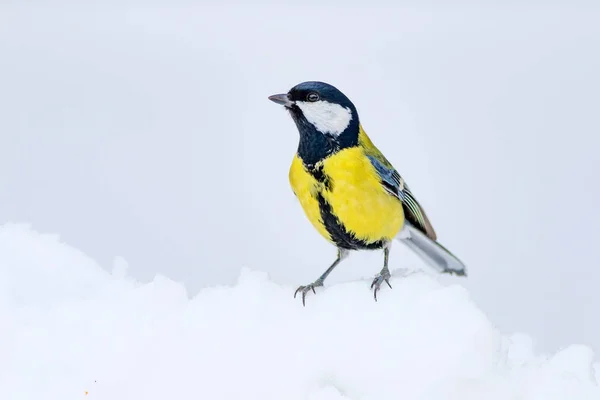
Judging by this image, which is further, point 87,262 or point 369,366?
point 87,262

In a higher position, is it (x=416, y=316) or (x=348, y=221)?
(x=348, y=221)

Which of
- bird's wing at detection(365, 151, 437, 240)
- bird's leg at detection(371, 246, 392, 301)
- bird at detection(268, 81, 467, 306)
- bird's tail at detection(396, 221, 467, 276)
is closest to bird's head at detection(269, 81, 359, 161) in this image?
bird at detection(268, 81, 467, 306)

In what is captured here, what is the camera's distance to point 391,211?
3246mm

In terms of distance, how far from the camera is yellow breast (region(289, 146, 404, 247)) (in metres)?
3.09

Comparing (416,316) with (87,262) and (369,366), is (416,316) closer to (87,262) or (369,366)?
(369,366)

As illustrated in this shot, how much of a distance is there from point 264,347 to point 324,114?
0.85 meters

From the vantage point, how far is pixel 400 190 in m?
3.33

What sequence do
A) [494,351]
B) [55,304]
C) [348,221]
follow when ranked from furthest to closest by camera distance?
[55,304], [348,221], [494,351]

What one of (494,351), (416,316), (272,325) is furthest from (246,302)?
(494,351)

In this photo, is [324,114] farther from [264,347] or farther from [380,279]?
[264,347]

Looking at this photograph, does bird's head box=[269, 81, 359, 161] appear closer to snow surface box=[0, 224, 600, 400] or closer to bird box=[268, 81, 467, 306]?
bird box=[268, 81, 467, 306]

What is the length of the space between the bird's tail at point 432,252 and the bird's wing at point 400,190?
0.03 metres

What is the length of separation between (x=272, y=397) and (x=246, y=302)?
15.8 inches

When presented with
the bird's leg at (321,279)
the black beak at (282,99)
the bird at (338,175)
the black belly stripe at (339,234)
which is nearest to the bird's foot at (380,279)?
the bird at (338,175)
